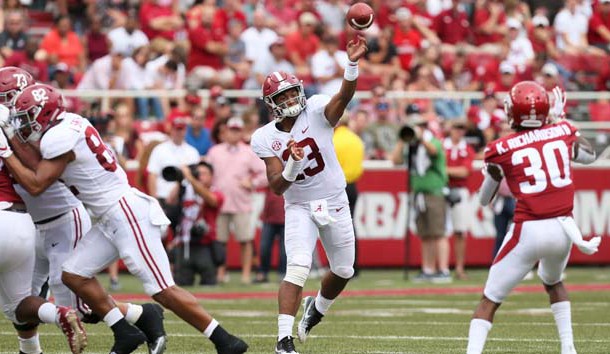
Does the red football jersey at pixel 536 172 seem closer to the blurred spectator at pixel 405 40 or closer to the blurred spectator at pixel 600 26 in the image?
the blurred spectator at pixel 405 40

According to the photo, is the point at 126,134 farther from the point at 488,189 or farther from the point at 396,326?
the point at 488,189

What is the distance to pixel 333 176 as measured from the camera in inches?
340

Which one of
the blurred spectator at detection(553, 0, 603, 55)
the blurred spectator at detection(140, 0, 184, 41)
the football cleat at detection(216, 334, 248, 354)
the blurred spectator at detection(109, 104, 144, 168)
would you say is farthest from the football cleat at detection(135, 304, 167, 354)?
the blurred spectator at detection(553, 0, 603, 55)

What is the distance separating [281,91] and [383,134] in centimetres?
852

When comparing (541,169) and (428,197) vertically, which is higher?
(541,169)

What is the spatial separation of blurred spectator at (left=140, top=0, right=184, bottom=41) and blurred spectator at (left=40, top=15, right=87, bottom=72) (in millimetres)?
1219

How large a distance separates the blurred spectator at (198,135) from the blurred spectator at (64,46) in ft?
8.09

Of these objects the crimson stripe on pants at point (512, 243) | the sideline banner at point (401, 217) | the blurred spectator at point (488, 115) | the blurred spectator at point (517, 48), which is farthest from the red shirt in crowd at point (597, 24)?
the crimson stripe on pants at point (512, 243)

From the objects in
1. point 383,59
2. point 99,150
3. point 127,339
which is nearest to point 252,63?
point 383,59

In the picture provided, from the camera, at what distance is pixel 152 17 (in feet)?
60.7

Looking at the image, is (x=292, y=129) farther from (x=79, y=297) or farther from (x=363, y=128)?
(x=363, y=128)

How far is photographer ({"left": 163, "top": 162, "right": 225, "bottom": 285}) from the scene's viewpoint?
14.5 meters

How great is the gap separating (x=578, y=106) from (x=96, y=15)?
6717mm

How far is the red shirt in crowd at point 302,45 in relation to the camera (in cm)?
1838
